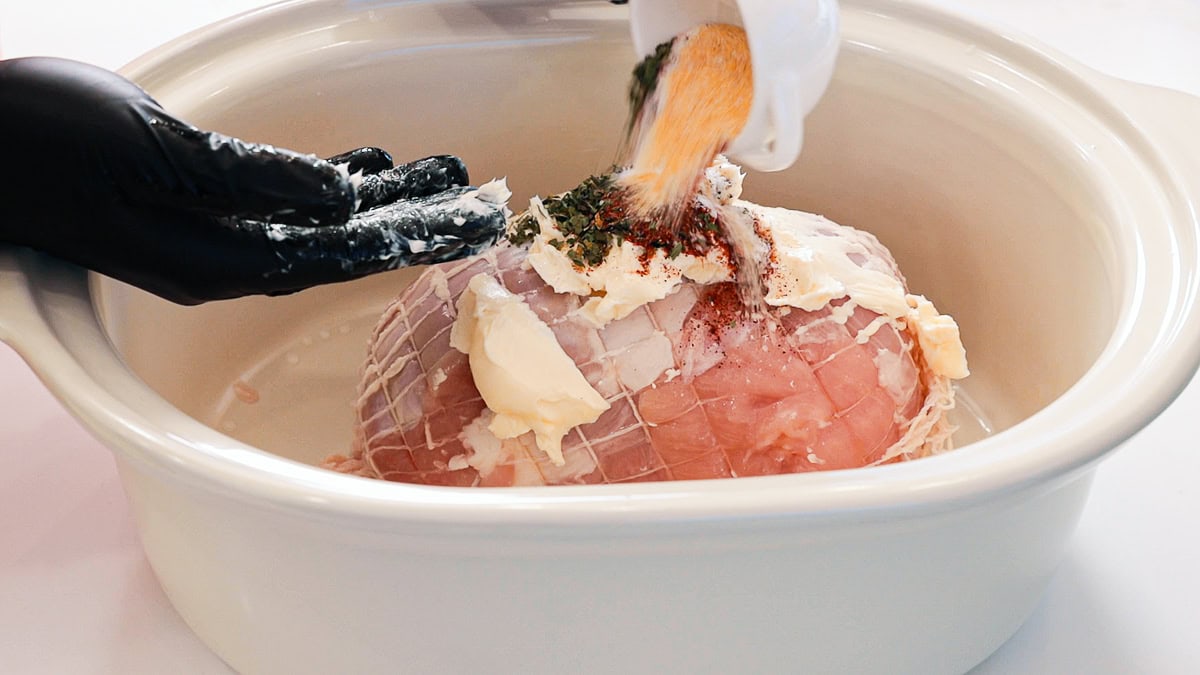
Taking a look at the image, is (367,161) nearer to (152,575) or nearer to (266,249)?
(266,249)

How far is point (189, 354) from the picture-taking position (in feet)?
3.91

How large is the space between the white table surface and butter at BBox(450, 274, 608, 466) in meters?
0.32

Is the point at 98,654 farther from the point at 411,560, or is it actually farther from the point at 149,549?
the point at 411,560

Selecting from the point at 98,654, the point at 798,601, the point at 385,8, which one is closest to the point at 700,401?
the point at 798,601

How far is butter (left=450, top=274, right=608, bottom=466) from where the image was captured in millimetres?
904

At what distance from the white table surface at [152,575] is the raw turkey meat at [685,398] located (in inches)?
7.9

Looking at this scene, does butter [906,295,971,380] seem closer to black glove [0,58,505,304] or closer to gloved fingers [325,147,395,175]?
black glove [0,58,505,304]

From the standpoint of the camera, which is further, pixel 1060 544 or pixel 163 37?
pixel 163 37

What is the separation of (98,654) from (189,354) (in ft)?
1.29

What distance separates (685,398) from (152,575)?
495 millimetres

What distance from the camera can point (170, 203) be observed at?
779 mm

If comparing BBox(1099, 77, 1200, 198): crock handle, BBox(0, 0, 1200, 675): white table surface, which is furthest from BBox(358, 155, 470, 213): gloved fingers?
BBox(1099, 77, 1200, 198): crock handle

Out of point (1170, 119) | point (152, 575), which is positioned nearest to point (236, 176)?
point (152, 575)

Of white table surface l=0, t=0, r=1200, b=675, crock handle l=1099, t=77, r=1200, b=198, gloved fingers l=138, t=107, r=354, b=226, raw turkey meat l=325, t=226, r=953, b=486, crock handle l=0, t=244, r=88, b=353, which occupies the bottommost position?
white table surface l=0, t=0, r=1200, b=675
